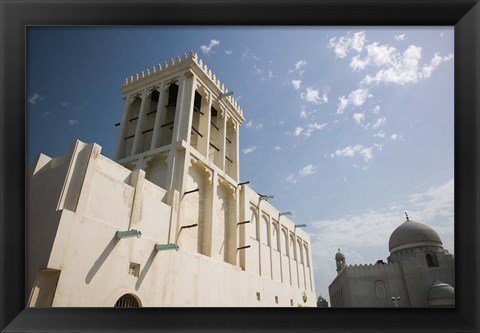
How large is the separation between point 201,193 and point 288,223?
455 inches

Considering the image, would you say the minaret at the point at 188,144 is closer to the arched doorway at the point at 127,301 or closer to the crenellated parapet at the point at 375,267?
the arched doorway at the point at 127,301

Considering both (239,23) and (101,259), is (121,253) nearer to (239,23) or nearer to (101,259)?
(101,259)

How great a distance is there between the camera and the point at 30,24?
12.1 ft

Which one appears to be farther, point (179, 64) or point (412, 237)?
point (412, 237)

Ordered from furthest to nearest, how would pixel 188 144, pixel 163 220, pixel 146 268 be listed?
pixel 188 144, pixel 163 220, pixel 146 268

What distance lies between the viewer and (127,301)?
9.82 meters

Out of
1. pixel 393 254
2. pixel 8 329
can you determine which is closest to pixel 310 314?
pixel 8 329

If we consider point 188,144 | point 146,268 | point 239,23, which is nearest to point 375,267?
point 188,144

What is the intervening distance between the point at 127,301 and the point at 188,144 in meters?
8.10

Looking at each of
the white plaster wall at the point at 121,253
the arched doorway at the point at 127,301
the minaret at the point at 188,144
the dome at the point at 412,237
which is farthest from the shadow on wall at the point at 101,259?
the dome at the point at 412,237

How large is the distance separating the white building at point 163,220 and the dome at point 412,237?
14776 mm

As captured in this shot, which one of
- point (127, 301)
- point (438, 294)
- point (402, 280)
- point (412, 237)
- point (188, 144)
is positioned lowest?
point (438, 294)

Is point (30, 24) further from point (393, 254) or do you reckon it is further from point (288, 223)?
point (393, 254)

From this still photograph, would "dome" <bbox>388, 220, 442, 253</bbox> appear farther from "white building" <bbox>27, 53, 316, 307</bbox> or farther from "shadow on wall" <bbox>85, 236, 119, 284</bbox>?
"shadow on wall" <bbox>85, 236, 119, 284</bbox>
